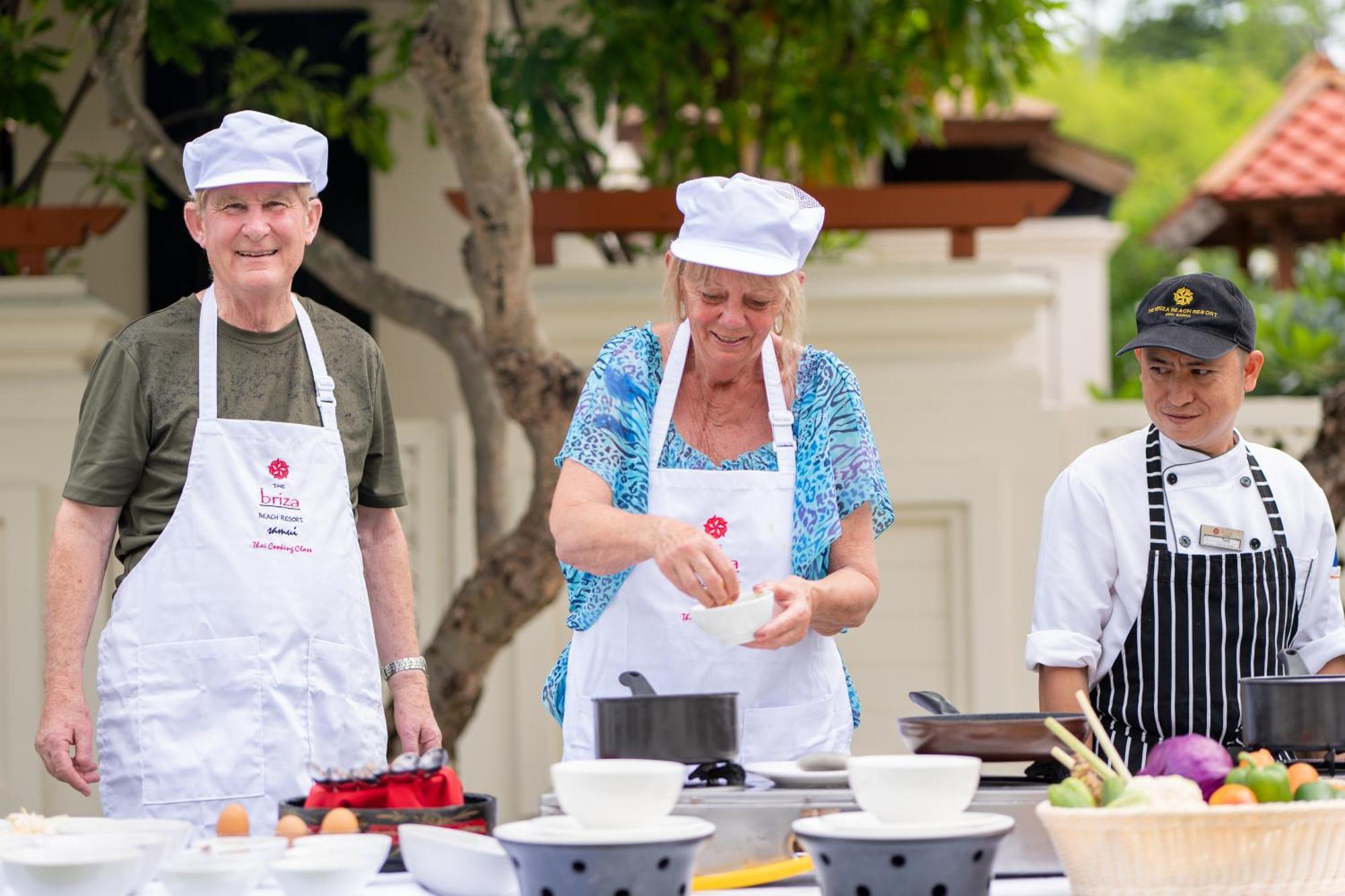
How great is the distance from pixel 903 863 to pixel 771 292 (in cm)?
108

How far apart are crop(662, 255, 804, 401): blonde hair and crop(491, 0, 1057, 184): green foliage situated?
311 cm

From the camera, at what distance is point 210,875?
6.09 feet

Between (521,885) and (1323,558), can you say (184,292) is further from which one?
(521,885)

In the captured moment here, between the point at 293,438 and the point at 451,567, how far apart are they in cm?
283

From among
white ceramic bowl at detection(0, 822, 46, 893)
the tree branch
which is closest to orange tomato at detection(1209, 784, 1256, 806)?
white ceramic bowl at detection(0, 822, 46, 893)

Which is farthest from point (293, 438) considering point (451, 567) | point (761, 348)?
point (451, 567)

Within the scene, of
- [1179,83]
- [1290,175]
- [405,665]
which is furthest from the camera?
[1179,83]

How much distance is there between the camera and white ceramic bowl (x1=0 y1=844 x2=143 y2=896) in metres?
1.86

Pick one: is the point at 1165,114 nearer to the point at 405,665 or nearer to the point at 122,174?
the point at 122,174

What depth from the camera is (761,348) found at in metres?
2.82

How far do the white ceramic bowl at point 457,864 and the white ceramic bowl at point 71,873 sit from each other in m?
0.30

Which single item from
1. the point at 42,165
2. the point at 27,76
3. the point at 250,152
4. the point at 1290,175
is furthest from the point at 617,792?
the point at 1290,175

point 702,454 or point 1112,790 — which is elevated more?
point 702,454

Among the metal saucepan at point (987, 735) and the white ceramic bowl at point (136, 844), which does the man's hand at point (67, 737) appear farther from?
the metal saucepan at point (987, 735)
